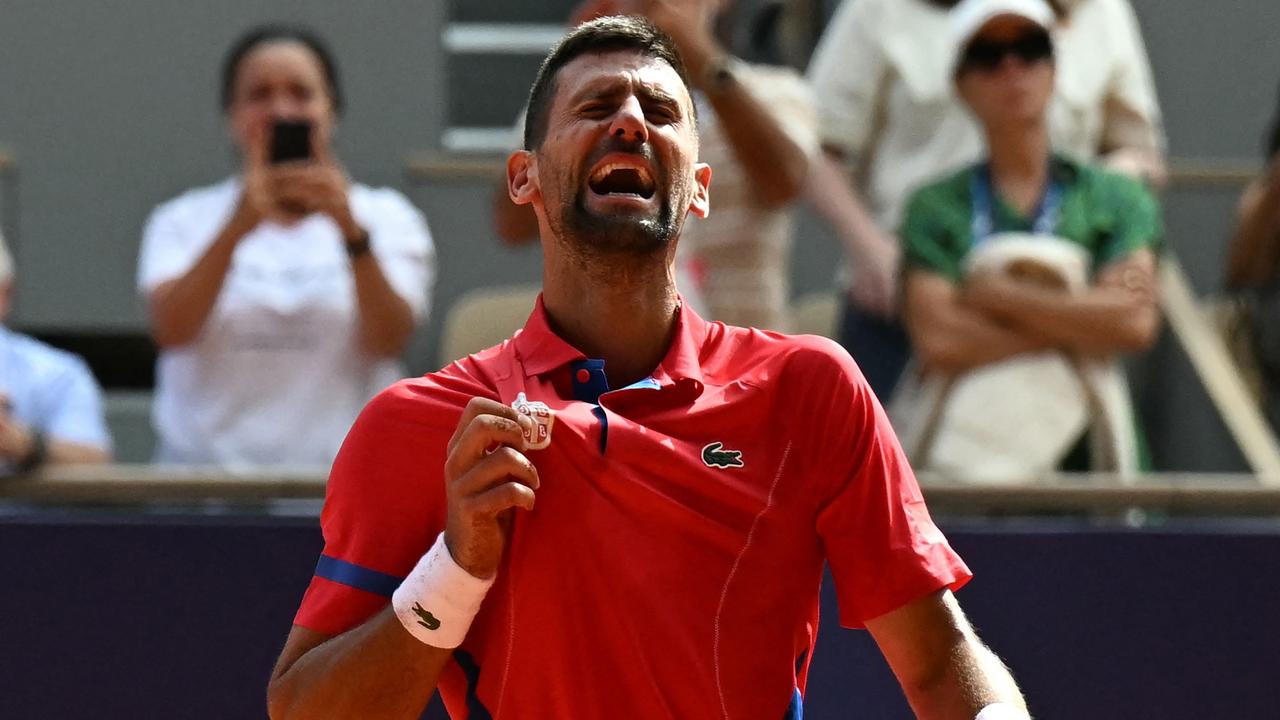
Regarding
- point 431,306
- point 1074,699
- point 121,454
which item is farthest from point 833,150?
point 121,454

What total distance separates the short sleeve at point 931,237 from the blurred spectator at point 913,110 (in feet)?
0.87

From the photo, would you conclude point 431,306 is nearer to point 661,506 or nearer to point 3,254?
point 3,254

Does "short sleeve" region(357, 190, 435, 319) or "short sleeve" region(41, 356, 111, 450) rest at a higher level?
"short sleeve" region(357, 190, 435, 319)

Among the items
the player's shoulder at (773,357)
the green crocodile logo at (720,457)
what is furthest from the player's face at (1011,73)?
the green crocodile logo at (720,457)

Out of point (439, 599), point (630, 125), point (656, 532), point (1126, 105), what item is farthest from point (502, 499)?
A: point (1126, 105)

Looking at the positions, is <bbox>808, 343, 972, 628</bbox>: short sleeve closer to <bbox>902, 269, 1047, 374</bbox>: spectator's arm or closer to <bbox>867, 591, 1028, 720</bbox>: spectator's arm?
<bbox>867, 591, 1028, 720</bbox>: spectator's arm

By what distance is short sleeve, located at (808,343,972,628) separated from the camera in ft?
7.99

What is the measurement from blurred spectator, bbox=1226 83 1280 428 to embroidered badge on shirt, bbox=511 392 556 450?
A: 3.43 meters

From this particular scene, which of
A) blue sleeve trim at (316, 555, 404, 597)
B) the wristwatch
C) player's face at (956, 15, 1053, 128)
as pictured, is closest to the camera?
blue sleeve trim at (316, 555, 404, 597)

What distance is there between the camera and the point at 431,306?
5.79m

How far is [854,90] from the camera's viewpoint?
514cm

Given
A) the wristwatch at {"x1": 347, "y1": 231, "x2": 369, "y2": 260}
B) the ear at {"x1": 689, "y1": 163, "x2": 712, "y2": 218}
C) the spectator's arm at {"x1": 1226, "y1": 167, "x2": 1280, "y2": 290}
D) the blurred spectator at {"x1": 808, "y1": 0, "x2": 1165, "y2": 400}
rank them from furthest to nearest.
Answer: the spectator's arm at {"x1": 1226, "y1": 167, "x2": 1280, "y2": 290}, the blurred spectator at {"x1": 808, "y1": 0, "x2": 1165, "y2": 400}, the wristwatch at {"x1": 347, "y1": 231, "x2": 369, "y2": 260}, the ear at {"x1": 689, "y1": 163, "x2": 712, "y2": 218}

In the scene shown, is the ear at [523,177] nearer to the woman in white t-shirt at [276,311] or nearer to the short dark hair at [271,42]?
the woman in white t-shirt at [276,311]

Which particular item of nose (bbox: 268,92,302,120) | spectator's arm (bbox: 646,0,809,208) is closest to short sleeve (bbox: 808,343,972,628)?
spectator's arm (bbox: 646,0,809,208)
